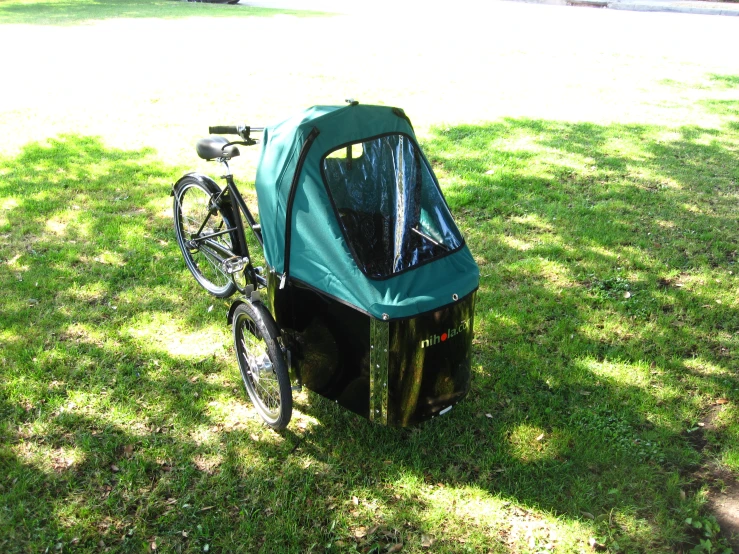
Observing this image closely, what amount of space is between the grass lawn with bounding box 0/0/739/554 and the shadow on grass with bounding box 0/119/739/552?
1cm

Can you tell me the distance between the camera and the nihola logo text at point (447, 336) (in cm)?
304

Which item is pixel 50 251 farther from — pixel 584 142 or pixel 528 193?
pixel 584 142

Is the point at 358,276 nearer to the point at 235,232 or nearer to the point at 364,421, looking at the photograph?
the point at 364,421


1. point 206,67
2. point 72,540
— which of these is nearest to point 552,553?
point 72,540

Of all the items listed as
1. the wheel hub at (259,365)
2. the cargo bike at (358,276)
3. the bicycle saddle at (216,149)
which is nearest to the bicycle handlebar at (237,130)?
the bicycle saddle at (216,149)

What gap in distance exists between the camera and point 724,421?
372cm

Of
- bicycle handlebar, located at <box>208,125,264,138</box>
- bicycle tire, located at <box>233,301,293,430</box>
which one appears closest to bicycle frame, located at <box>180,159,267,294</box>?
bicycle handlebar, located at <box>208,125,264,138</box>

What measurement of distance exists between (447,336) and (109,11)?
18.7m

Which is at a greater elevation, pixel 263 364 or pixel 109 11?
pixel 109 11

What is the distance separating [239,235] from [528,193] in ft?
11.2

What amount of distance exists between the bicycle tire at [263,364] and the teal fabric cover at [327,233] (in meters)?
Answer: 0.30

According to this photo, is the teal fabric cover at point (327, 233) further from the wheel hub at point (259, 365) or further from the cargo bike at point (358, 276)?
the wheel hub at point (259, 365)

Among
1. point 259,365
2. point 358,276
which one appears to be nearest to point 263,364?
point 259,365

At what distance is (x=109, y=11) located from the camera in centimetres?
1828
